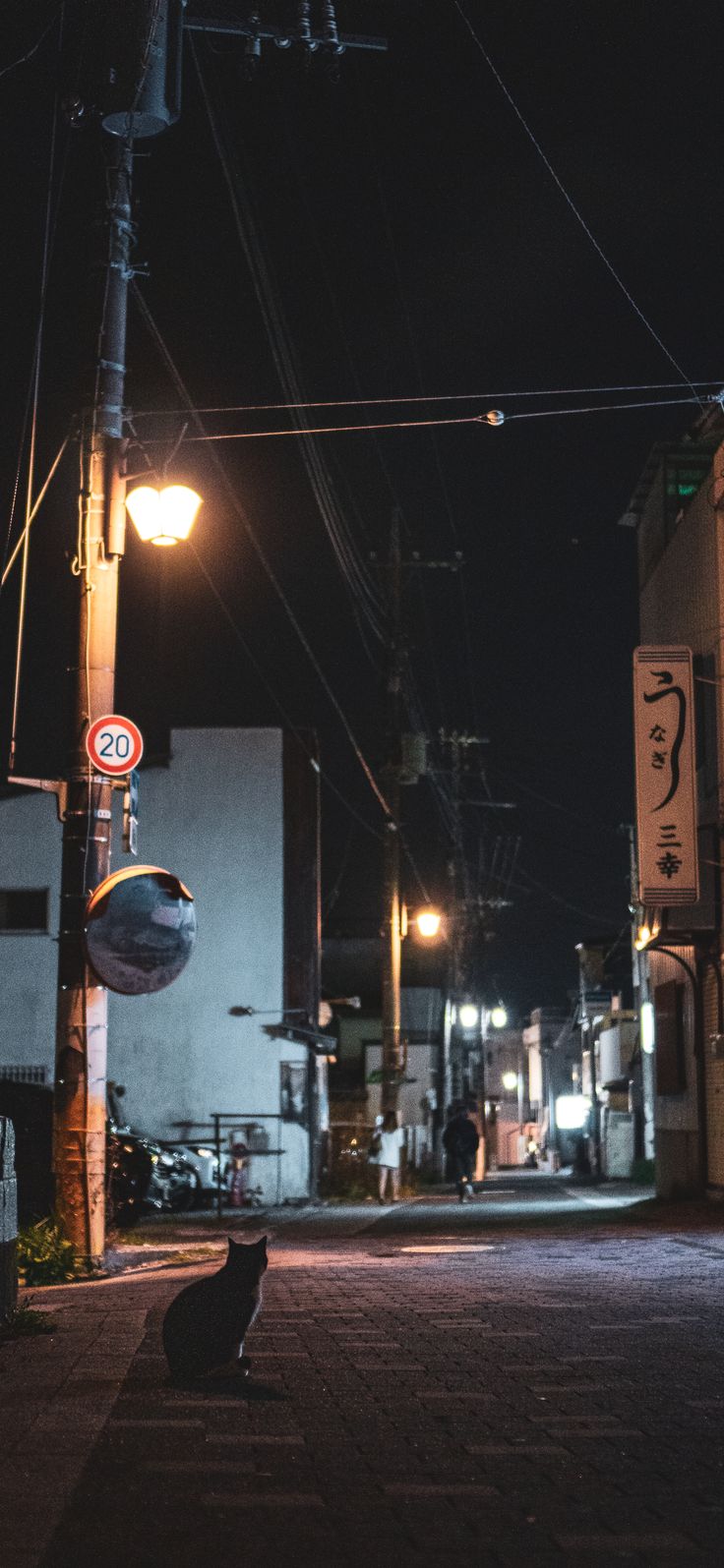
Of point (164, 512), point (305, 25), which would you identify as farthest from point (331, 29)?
point (164, 512)

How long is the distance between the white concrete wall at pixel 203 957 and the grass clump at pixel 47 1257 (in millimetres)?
16855

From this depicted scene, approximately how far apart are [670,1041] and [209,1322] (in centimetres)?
1928

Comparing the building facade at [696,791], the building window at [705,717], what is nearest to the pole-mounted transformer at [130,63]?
the building facade at [696,791]

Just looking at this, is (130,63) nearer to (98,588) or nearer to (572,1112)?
(98,588)

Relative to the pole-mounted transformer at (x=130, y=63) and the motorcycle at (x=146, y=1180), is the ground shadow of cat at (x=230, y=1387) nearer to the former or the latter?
the pole-mounted transformer at (x=130, y=63)

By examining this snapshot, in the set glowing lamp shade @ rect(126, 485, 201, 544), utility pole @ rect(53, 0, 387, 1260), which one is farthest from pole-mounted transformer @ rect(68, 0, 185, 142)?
glowing lamp shade @ rect(126, 485, 201, 544)

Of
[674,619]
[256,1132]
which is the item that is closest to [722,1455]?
[674,619]

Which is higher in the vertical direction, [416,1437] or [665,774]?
[665,774]

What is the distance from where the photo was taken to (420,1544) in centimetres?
460

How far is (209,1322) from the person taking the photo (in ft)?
24.2

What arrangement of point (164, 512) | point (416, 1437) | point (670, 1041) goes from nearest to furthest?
point (416, 1437), point (164, 512), point (670, 1041)

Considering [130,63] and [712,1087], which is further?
[712,1087]

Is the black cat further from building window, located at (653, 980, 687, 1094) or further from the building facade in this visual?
building window, located at (653, 980, 687, 1094)

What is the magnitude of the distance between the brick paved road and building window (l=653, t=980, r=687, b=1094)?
14.2 m
